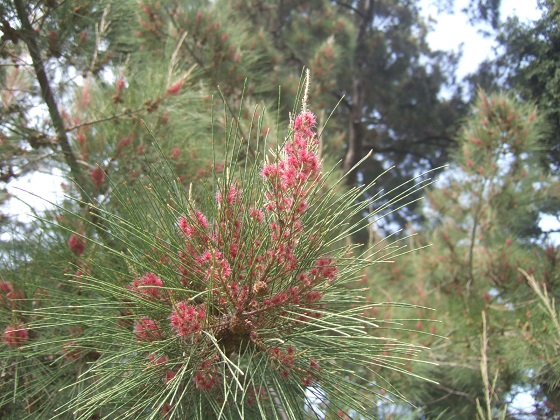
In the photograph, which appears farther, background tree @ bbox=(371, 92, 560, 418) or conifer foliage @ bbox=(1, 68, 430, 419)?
background tree @ bbox=(371, 92, 560, 418)

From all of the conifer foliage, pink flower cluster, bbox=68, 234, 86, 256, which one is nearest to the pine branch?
pink flower cluster, bbox=68, 234, 86, 256

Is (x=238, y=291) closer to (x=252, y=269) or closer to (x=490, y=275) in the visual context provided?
(x=252, y=269)

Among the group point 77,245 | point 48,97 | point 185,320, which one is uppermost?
point 48,97

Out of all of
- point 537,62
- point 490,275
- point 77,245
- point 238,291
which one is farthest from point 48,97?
point 490,275

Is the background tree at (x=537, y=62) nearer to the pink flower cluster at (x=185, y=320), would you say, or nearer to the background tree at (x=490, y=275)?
the background tree at (x=490, y=275)

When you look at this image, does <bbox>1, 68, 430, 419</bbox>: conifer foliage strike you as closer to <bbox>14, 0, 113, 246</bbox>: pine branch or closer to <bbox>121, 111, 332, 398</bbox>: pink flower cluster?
<bbox>121, 111, 332, 398</bbox>: pink flower cluster

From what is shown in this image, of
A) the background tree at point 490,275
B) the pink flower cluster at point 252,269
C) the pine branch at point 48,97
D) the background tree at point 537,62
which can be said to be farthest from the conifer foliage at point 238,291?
the background tree at point 537,62

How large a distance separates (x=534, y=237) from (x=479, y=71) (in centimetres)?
160

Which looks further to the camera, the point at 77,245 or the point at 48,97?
the point at 48,97

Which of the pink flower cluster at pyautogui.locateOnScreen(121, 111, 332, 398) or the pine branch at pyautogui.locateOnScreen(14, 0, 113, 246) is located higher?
the pine branch at pyautogui.locateOnScreen(14, 0, 113, 246)

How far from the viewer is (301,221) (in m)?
0.91

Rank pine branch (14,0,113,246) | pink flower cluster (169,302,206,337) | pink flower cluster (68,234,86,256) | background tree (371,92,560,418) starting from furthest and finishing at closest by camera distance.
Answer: background tree (371,92,560,418)
pine branch (14,0,113,246)
pink flower cluster (68,234,86,256)
pink flower cluster (169,302,206,337)

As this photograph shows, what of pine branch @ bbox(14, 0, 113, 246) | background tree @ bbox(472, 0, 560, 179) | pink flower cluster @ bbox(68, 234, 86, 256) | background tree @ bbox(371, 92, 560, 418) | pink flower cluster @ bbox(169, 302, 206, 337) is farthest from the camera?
background tree @ bbox(371, 92, 560, 418)

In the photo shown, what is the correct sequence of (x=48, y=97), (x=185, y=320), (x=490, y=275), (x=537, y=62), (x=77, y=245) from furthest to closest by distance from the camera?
1. (x=490, y=275)
2. (x=537, y=62)
3. (x=48, y=97)
4. (x=77, y=245)
5. (x=185, y=320)
